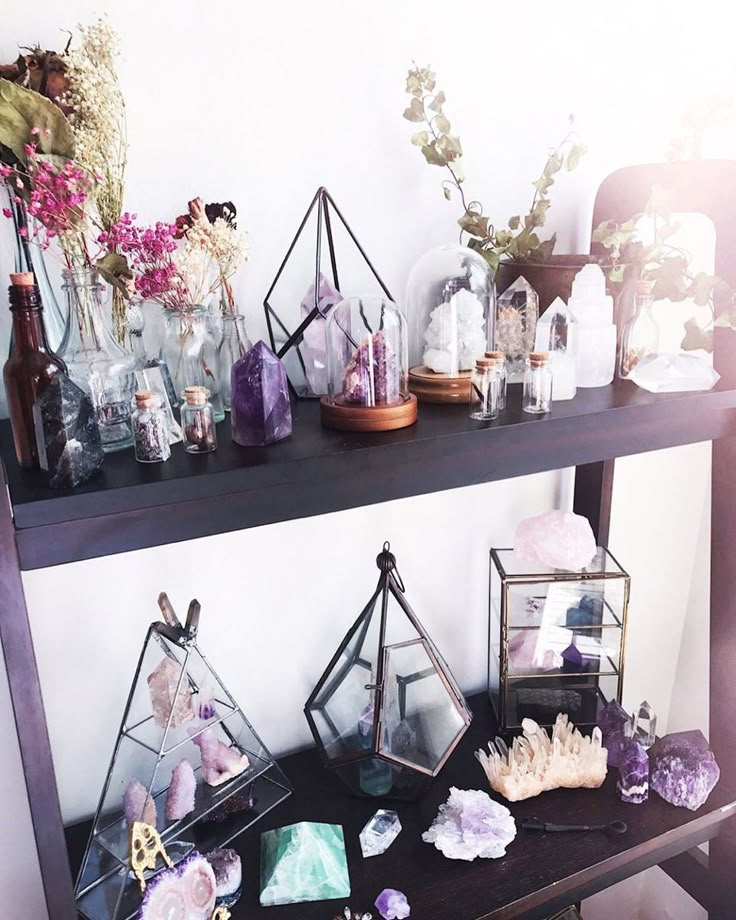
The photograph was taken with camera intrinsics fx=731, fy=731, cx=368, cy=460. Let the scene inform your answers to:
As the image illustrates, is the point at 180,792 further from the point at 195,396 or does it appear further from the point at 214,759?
the point at 195,396

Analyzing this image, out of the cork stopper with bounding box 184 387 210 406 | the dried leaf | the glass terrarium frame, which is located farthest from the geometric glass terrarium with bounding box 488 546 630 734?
the dried leaf

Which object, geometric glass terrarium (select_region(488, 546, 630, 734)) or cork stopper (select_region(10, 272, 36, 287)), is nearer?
cork stopper (select_region(10, 272, 36, 287))

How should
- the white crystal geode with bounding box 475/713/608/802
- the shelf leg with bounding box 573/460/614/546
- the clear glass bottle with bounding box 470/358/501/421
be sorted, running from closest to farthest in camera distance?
the clear glass bottle with bounding box 470/358/501/421, the white crystal geode with bounding box 475/713/608/802, the shelf leg with bounding box 573/460/614/546

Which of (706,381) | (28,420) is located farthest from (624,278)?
(28,420)

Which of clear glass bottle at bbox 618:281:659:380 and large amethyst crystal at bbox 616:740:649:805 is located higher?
clear glass bottle at bbox 618:281:659:380

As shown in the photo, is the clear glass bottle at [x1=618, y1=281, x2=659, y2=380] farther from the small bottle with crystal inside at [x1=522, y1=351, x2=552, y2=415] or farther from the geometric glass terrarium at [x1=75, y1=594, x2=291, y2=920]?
the geometric glass terrarium at [x1=75, y1=594, x2=291, y2=920]

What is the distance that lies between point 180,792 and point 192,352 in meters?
0.58

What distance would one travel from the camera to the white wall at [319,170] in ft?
3.03

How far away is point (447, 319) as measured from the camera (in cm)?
98

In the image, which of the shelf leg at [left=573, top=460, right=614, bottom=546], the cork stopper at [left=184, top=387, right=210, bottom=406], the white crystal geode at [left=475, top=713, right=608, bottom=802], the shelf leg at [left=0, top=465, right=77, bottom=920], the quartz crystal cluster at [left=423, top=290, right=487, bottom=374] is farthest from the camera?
the shelf leg at [left=573, top=460, right=614, bottom=546]

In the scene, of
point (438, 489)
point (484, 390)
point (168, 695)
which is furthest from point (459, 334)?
point (168, 695)

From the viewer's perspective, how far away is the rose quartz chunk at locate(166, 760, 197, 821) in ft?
3.17

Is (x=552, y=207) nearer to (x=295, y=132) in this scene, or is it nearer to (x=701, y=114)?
(x=701, y=114)

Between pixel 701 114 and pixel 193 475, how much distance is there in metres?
0.89
